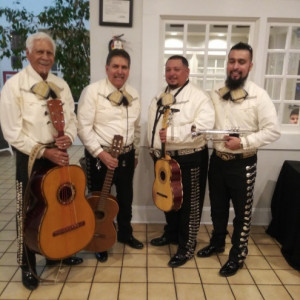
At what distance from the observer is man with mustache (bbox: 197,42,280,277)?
1975mm

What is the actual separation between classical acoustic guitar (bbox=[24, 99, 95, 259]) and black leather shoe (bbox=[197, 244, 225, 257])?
96 cm

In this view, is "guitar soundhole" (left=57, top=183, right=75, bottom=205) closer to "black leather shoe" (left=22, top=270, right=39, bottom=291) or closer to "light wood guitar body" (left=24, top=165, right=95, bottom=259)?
"light wood guitar body" (left=24, top=165, right=95, bottom=259)

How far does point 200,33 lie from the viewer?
2719mm

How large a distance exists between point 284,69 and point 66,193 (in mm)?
2196

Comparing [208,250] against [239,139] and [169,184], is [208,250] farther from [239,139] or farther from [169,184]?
Result: [239,139]

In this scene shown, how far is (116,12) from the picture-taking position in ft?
8.17

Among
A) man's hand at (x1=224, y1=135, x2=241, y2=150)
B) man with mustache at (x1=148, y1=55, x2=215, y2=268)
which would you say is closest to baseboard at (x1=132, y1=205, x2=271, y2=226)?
man with mustache at (x1=148, y1=55, x2=215, y2=268)

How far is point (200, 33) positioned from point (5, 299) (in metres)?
2.51

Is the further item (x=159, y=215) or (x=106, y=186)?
(x=159, y=215)

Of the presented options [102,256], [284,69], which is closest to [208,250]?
[102,256]

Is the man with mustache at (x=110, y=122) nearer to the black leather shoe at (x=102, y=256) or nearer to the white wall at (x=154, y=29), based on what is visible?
the black leather shoe at (x=102, y=256)

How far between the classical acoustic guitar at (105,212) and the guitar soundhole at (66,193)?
0.29 meters

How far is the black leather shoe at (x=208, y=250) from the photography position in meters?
2.36

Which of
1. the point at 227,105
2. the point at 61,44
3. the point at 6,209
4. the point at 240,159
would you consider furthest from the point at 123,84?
the point at 6,209
